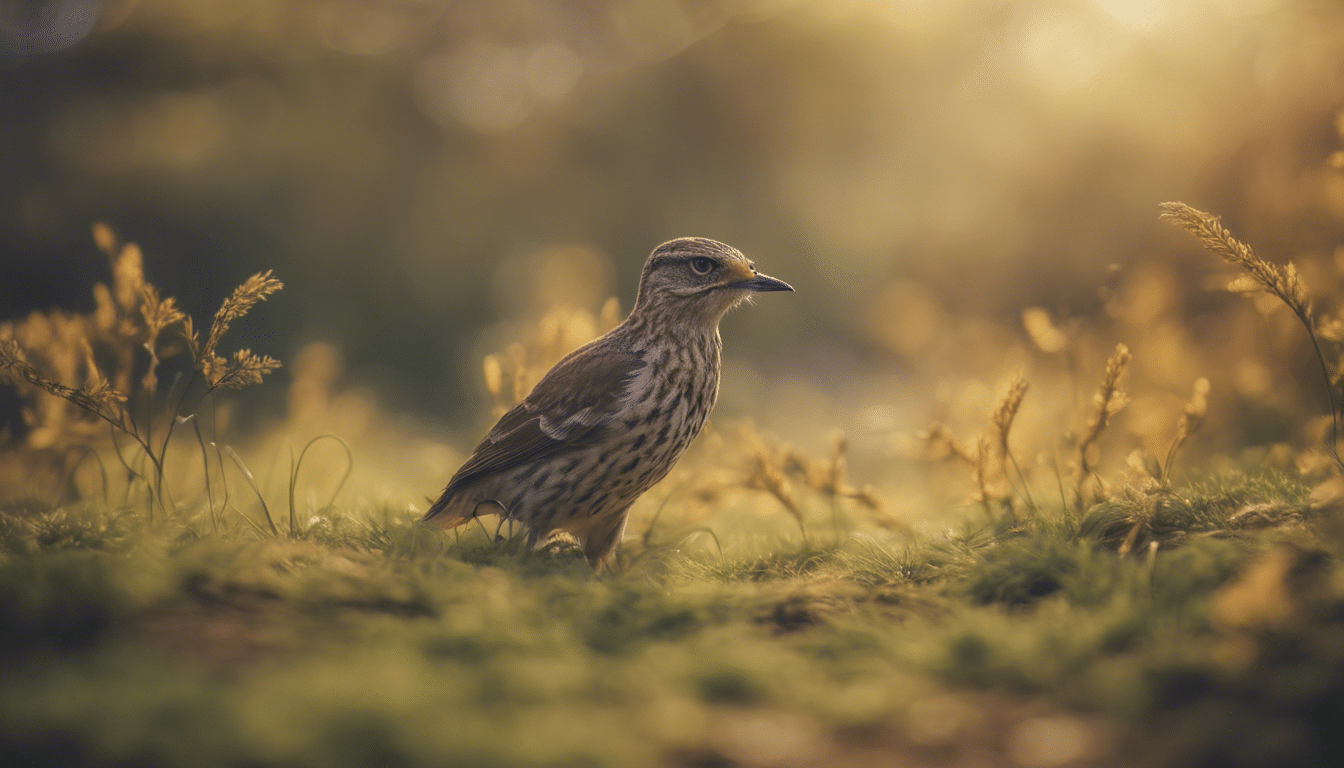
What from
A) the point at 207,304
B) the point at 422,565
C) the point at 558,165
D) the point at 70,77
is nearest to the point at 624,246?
the point at 558,165

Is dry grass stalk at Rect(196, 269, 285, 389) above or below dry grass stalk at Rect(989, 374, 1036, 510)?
above

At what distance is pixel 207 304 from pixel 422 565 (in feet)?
29.1

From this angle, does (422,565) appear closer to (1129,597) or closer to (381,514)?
(381,514)

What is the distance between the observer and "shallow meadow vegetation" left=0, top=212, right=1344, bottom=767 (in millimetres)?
1812

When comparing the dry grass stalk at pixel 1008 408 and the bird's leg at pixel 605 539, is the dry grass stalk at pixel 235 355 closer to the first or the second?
the bird's leg at pixel 605 539

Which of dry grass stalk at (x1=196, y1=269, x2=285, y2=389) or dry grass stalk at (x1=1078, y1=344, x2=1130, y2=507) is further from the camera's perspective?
dry grass stalk at (x1=1078, y1=344, x2=1130, y2=507)

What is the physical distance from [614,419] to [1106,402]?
95.3 inches

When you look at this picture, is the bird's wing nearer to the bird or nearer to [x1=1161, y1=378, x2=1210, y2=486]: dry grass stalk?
the bird

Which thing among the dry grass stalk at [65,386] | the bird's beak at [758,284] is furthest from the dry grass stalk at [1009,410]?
the dry grass stalk at [65,386]

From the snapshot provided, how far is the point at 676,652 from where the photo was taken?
239cm

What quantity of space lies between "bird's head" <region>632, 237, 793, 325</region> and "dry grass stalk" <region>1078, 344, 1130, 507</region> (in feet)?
5.66

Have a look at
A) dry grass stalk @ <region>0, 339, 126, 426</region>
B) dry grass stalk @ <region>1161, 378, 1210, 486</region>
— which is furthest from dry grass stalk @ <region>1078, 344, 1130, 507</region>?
dry grass stalk @ <region>0, 339, 126, 426</region>

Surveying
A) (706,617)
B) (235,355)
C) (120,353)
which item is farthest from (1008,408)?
(120,353)

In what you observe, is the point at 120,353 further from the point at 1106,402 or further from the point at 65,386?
the point at 1106,402
